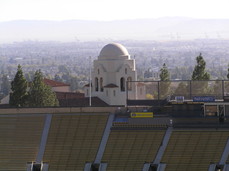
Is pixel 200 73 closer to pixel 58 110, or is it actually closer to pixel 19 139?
pixel 58 110

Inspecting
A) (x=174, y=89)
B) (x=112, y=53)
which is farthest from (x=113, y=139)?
(x=112, y=53)

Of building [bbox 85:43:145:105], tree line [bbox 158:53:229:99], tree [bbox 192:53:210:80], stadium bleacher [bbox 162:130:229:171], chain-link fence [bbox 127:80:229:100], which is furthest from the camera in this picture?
tree [bbox 192:53:210:80]

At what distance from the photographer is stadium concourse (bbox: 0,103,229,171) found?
34.5 metres

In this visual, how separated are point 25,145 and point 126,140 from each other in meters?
5.62

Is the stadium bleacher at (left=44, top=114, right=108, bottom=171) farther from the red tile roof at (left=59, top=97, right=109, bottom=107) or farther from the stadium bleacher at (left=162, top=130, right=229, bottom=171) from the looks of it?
the red tile roof at (left=59, top=97, right=109, bottom=107)

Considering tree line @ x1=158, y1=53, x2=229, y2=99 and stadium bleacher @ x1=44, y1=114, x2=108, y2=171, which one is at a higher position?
tree line @ x1=158, y1=53, x2=229, y2=99

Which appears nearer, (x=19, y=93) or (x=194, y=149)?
(x=194, y=149)

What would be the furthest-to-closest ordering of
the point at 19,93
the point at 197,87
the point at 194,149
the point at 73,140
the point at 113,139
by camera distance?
the point at 19,93 < the point at 197,87 < the point at 73,140 < the point at 113,139 < the point at 194,149

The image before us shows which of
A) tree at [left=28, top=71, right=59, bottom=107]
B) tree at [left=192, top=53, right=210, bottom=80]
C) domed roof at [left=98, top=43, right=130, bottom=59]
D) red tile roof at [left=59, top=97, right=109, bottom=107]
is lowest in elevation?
red tile roof at [left=59, top=97, right=109, bottom=107]

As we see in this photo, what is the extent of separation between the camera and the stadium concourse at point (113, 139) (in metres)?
34.5

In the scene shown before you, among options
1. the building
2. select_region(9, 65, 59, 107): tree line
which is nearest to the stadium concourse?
select_region(9, 65, 59, 107): tree line

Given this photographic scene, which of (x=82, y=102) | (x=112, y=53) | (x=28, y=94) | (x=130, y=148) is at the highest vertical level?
(x=112, y=53)

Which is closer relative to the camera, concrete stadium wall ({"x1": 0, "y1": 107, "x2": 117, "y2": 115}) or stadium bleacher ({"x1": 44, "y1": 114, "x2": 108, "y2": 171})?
stadium bleacher ({"x1": 44, "y1": 114, "x2": 108, "y2": 171})

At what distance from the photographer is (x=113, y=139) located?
120 ft
